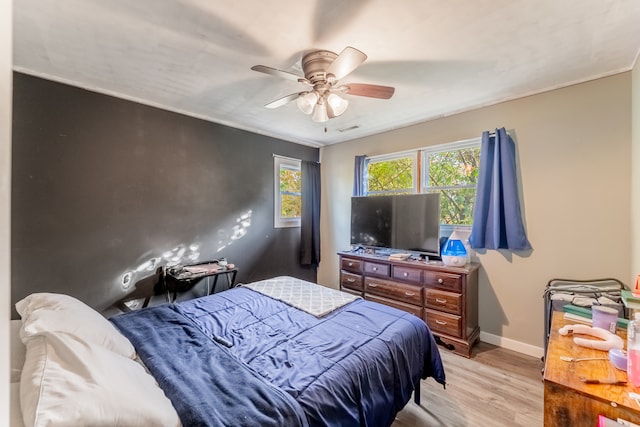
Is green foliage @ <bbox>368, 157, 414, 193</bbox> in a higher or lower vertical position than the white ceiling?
lower

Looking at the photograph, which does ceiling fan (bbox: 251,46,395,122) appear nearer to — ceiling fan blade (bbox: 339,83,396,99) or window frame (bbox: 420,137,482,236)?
ceiling fan blade (bbox: 339,83,396,99)

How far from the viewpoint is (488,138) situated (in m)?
2.75

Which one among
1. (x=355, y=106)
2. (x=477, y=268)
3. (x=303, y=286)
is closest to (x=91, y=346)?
(x=303, y=286)

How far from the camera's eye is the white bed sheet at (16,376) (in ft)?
2.64

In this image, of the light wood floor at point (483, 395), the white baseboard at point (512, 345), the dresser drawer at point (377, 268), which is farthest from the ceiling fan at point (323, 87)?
the white baseboard at point (512, 345)

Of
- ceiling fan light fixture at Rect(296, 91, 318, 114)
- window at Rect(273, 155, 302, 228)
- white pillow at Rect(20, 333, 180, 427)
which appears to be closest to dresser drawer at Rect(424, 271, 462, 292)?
ceiling fan light fixture at Rect(296, 91, 318, 114)

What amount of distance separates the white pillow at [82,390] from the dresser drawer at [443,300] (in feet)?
8.12

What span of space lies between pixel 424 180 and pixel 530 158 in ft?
3.51

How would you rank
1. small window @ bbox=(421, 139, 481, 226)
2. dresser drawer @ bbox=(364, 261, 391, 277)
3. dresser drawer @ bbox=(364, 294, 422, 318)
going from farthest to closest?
1. dresser drawer @ bbox=(364, 261, 391, 277)
2. small window @ bbox=(421, 139, 481, 226)
3. dresser drawer @ bbox=(364, 294, 422, 318)

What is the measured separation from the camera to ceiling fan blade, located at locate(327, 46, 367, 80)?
1544mm

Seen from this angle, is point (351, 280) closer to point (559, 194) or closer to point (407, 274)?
point (407, 274)

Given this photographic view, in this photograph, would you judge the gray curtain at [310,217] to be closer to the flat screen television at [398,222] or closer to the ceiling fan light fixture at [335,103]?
the flat screen television at [398,222]

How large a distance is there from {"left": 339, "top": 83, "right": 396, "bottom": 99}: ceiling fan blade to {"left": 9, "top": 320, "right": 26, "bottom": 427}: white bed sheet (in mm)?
2190

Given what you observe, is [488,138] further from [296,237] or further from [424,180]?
[296,237]
